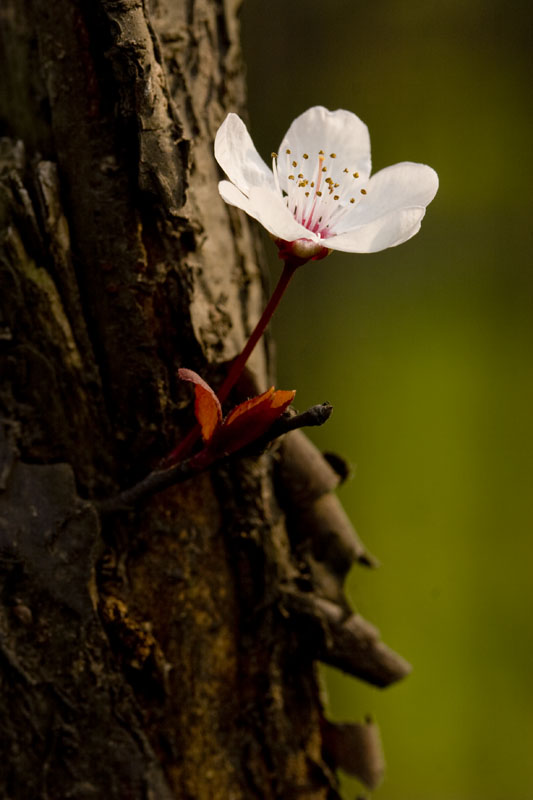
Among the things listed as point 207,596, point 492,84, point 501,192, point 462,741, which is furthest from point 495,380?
point 207,596

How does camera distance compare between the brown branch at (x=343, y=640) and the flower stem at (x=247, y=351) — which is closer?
the flower stem at (x=247, y=351)

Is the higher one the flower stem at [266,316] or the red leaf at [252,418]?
the flower stem at [266,316]

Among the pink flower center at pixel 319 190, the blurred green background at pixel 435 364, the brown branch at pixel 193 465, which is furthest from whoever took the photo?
the blurred green background at pixel 435 364

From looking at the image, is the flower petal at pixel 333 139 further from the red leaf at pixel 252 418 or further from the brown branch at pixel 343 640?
the brown branch at pixel 343 640

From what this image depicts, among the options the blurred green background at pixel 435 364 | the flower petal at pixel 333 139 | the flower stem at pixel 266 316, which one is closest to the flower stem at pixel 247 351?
the flower stem at pixel 266 316

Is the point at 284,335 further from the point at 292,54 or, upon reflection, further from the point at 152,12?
the point at 152,12

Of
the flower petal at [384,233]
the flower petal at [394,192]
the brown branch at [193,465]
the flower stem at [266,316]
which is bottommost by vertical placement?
the brown branch at [193,465]
